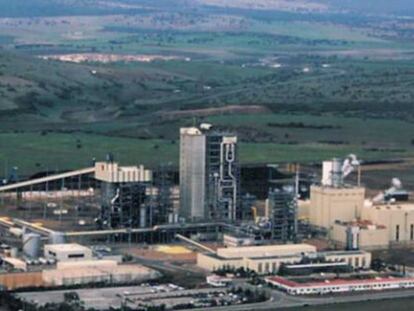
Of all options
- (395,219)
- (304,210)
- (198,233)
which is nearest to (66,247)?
(198,233)

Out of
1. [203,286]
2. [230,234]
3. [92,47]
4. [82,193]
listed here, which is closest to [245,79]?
[92,47]

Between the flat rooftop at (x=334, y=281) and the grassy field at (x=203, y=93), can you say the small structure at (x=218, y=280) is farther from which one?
the grassy field at (x=203, y=93)

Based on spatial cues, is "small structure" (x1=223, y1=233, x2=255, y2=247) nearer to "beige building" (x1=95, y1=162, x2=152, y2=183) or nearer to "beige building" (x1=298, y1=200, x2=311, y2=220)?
"beige building" (x1=95, y1=162, x2=152, y2=183)

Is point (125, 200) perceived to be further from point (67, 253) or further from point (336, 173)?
point (336, 173)

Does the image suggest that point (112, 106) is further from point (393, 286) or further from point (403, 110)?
point (393, 286)

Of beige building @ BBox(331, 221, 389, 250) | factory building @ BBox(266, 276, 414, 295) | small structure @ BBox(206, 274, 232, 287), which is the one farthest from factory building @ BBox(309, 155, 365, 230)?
small structure @ BBox(206, 274, 232, 287)

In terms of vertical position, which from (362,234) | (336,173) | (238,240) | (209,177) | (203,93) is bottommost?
(238,240)
